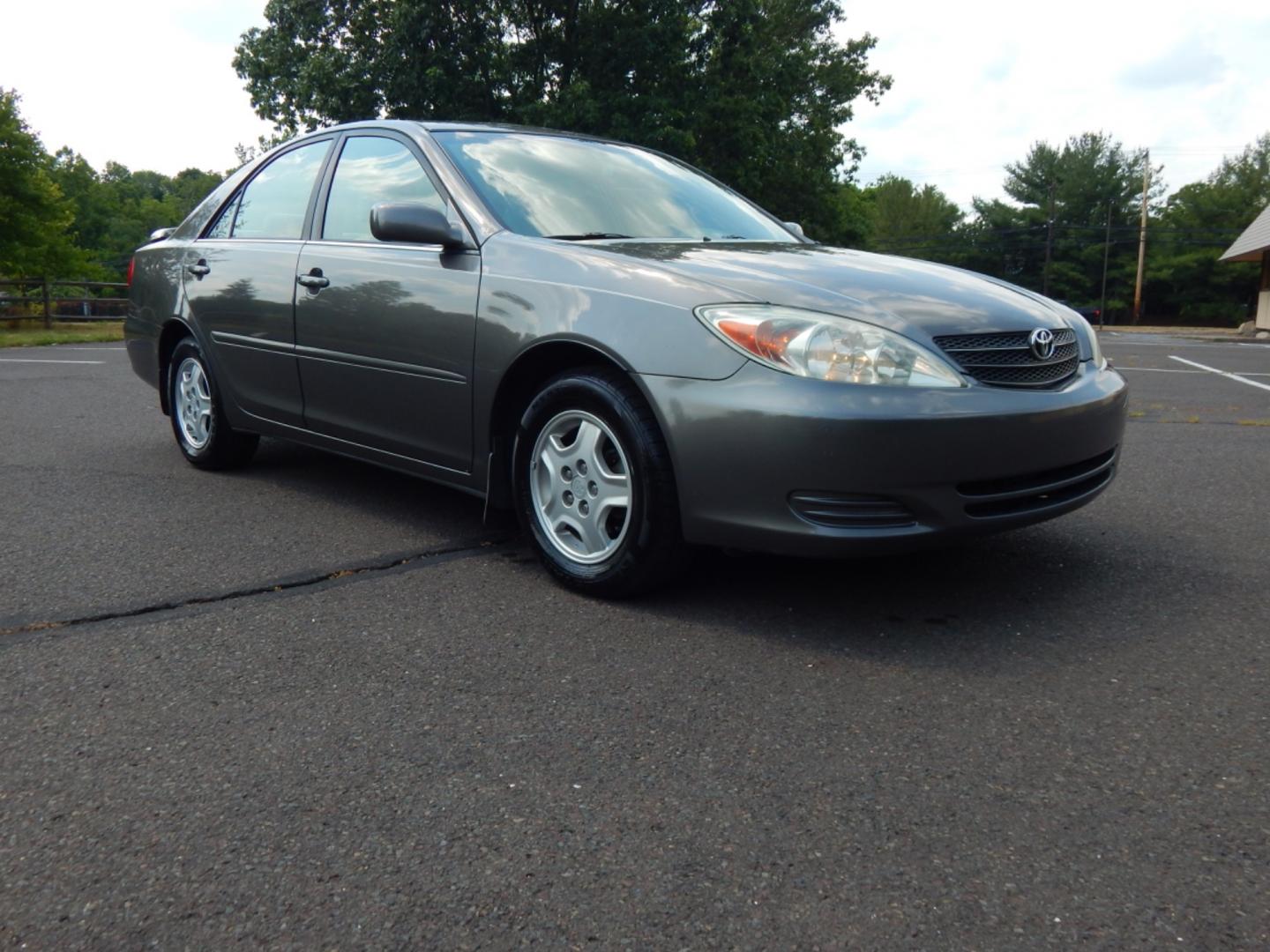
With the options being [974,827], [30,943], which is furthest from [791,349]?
[30,943]

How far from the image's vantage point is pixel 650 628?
3.27 m

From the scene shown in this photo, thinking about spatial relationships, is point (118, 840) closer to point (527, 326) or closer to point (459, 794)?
point (459, 794)

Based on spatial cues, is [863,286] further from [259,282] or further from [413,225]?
[259,282]

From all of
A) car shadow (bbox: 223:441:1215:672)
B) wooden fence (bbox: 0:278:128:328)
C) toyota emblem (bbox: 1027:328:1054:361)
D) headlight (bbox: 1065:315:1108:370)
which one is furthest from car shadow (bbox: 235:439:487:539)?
wooden fence (bbox: 0:278:128:328)

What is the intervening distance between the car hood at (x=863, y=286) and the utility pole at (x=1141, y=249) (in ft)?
214

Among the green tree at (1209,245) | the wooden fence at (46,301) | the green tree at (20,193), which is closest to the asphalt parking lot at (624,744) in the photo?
the wooden fence at (46,301)

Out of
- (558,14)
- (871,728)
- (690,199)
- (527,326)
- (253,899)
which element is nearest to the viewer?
(253,899)

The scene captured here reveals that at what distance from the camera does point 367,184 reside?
14.9 feet

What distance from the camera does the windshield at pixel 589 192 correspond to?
13.2ft

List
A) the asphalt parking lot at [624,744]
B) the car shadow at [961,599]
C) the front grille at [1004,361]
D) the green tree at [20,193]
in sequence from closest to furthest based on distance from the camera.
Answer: the asphalt parking lot at [624,744], the car shadow at [961,599], the front grille at [1004,361], the green tree at [20,193]

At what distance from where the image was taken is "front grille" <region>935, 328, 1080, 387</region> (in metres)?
3.24

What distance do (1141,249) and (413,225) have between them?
222 feet

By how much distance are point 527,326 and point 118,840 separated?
2.00 metres

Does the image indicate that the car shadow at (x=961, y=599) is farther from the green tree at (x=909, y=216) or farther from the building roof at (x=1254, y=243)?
the green tree at (x=909, y=216)
